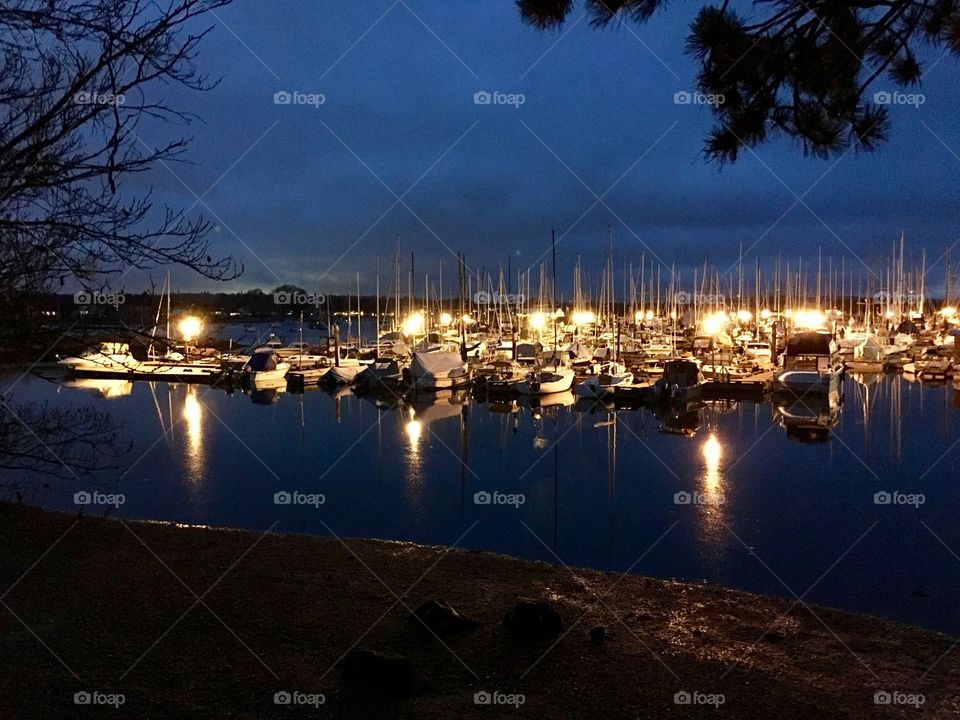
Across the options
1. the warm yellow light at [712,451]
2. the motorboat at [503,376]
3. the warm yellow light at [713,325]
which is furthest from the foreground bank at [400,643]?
the warm yellow light at [713,325]

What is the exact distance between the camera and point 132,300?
16.0 ft

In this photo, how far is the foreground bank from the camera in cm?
561

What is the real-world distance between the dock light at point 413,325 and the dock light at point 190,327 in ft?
180

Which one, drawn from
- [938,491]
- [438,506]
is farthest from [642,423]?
[438,506]

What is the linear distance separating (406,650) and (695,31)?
5.31 metres

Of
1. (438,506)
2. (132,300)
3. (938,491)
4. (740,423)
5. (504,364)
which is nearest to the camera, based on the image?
(132,300)

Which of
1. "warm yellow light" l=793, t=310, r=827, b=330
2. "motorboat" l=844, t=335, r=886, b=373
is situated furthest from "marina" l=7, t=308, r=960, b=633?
"warm yellow light" l=793, t=310, r=827, b=330

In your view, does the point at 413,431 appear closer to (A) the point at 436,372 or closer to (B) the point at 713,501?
(A) the point at 436,372

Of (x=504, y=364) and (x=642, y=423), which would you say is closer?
(x=642, y=423)

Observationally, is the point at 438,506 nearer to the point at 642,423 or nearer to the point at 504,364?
the point at 642,423

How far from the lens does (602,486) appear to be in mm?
18469

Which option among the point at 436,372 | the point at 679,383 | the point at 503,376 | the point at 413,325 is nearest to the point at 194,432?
the point at 436,372

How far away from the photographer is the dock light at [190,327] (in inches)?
207

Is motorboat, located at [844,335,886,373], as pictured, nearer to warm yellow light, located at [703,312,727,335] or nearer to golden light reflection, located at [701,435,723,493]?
warm yellow light, located at [703,312,727,335]
